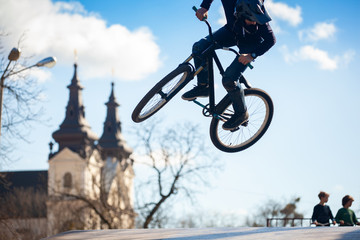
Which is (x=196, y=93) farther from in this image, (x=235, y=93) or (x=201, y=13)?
(x=201, y=13)

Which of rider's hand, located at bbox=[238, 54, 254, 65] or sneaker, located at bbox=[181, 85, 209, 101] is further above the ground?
rider's hand, located at bbox=[238, 54, 254, 65]

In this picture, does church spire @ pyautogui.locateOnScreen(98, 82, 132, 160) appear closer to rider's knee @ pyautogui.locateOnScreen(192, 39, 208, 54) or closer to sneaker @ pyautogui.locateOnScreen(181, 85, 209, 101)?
sneaker @ pyautogui.locateOnScreen(181, 85, 209, 101)

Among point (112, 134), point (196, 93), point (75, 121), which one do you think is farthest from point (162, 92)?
point (112, 134)

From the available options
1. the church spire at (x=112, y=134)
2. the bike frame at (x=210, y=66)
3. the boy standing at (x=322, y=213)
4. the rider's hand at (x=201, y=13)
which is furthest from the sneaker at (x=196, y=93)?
the church spire at (x=112, y=134)

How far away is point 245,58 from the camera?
7992mm

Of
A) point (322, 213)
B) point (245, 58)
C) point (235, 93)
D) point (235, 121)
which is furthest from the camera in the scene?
point (322, 213)

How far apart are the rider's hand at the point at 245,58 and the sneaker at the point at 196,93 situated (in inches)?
30.5

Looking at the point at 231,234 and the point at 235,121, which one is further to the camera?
the point at 235,121

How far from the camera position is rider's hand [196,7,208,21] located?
8.09 m

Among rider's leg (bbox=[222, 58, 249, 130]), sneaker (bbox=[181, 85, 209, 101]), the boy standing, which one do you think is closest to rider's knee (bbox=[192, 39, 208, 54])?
rider's leg (bbox=[222, 58, 249, 130])

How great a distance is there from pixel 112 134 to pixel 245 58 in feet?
299

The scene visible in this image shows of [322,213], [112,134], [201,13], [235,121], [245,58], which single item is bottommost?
[322,213]

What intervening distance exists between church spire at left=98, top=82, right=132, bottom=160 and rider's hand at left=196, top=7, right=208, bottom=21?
8756 cm

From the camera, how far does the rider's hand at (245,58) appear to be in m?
7.99
